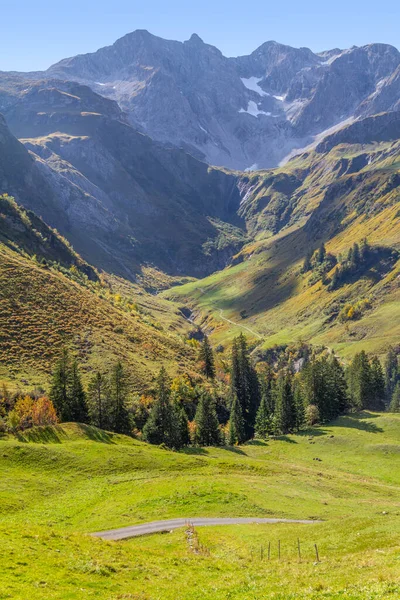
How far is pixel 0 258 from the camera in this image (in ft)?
485

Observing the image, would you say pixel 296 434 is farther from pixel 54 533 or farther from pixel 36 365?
pixel 54 533

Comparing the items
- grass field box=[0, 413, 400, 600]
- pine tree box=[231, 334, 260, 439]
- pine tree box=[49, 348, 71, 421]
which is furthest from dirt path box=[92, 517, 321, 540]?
pine tree box=[231, 334, 260, 439]

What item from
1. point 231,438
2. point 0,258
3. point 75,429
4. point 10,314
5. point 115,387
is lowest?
point 231,438

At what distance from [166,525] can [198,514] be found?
17.9 feet

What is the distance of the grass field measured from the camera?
1029 inches

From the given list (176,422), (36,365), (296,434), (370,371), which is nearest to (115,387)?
(176,422)

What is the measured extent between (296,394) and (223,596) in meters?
94.5

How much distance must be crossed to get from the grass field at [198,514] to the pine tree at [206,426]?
813 cm

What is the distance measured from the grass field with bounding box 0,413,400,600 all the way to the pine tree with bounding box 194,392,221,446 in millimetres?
8134

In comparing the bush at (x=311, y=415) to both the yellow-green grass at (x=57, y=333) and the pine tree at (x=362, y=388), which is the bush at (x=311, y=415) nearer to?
the pine tree at (x=362, y=388)

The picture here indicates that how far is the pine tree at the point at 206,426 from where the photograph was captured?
9981 cm

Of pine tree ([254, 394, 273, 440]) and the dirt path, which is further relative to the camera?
pine tree ([254, 394, 273, 440])

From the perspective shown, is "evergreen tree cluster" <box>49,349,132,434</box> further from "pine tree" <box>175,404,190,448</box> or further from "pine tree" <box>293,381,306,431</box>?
"pine tree" <box>293,381,306,431</box>

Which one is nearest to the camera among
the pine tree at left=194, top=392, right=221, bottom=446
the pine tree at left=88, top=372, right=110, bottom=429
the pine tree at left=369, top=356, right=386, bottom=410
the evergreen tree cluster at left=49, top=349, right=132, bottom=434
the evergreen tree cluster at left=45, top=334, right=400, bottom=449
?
the evergreen tree cluster at left=49, top=349, right=132, bottom=434
